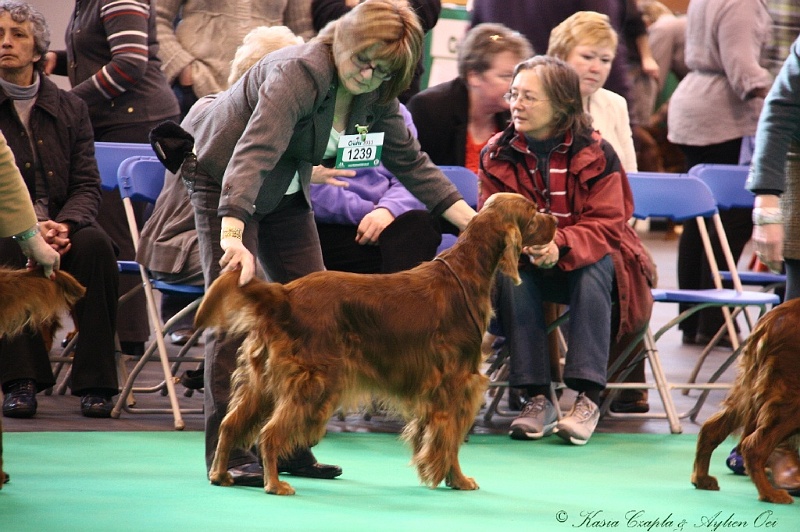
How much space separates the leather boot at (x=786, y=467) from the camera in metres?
3.61

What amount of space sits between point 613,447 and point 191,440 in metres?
1.60

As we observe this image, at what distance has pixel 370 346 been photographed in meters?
3.39

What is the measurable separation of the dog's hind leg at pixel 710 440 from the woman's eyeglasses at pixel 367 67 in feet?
4.84

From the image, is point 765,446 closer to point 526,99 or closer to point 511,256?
point 511,256

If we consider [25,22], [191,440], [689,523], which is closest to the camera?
[689,523]

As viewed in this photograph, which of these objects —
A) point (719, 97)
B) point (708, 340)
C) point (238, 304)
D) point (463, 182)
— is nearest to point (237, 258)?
point (238, 304)

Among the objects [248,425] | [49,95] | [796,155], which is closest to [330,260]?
[49,95]

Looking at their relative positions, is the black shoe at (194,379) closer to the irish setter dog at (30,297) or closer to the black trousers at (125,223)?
the black trousers at (125,223)

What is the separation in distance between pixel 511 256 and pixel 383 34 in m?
0.82

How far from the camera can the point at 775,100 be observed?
3.50 m

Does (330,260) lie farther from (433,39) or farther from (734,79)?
(433,39)

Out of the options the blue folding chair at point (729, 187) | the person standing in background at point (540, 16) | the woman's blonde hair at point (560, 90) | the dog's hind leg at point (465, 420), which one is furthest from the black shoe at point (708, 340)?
the dog's hind leg at point (465, 420)

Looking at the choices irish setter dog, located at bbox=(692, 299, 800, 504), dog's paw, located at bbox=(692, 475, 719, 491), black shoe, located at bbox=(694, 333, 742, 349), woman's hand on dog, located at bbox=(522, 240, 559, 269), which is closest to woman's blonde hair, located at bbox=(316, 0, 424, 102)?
woman's hand on dog, located at bbox=(522, 240, 559, 269)

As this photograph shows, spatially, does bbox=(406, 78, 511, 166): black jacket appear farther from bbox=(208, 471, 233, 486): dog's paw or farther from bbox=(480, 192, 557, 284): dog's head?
bbox=(208, 471, 233, 486): dog's paw
